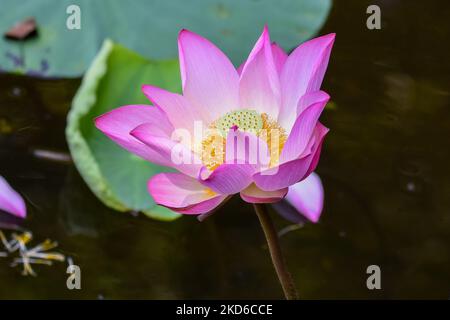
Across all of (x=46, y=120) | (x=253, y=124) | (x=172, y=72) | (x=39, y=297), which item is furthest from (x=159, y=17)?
(x=253, y=124)

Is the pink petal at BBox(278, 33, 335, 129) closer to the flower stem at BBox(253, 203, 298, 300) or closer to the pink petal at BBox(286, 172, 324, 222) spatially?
the flower stem at BBox(253, 203, 298, 300)

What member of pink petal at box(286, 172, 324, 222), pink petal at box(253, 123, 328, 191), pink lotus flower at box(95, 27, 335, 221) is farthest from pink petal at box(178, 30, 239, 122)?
pink petal at box(286, 172, 324, 222)

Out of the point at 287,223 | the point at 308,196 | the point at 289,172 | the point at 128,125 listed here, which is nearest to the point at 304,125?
the point at 289,172

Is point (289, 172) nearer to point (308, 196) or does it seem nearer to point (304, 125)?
point (304, 125)

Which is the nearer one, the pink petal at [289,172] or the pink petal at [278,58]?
the pink petal at [289,172]

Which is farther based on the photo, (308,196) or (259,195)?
(308,196)

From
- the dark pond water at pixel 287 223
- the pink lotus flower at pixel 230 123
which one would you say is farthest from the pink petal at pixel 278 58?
the dark pond water at pixel 287 223

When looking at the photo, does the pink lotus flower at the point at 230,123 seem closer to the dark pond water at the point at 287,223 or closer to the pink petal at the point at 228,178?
the pink petal at the point at 228,178
